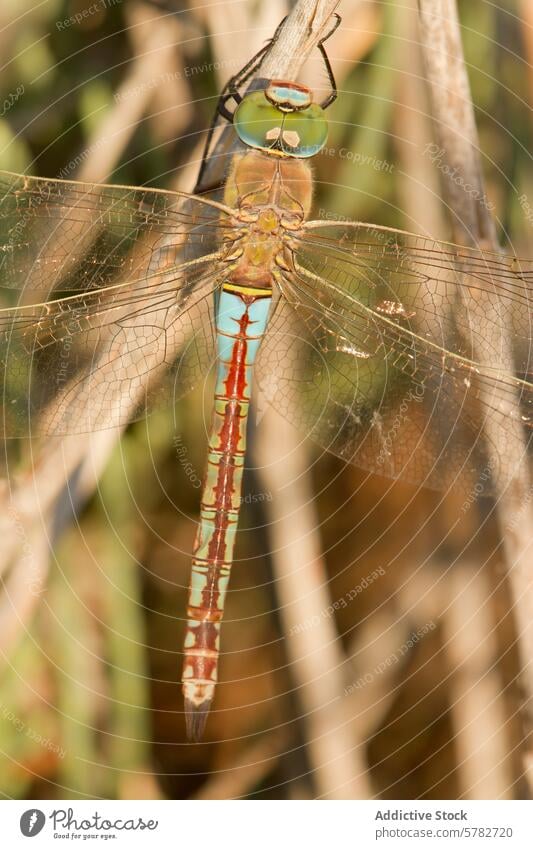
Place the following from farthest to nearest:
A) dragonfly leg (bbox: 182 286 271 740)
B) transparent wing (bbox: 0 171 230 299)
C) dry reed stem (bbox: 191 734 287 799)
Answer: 1. dry reed stem (bbox: 191 734 287 799)
2. dragonfly leg (bbox: 182 286 271 740)
3. transparent wing (bbox: 0 171 230 299)

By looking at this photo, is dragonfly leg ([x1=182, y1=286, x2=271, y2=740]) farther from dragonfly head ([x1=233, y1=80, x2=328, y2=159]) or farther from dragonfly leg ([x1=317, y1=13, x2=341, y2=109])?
dragonfly leg ([x1=317, y1=13, x2=341, y2=109])

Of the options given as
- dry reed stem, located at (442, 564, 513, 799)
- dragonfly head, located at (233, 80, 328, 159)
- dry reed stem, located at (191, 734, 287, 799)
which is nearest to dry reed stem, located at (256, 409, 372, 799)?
dry reed stem, located at (191, 734, 287, 799)

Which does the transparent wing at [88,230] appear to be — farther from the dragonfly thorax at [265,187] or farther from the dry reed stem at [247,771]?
the dry reed stem at [247,771]

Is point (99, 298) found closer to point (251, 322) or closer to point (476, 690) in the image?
point (251, 322)
